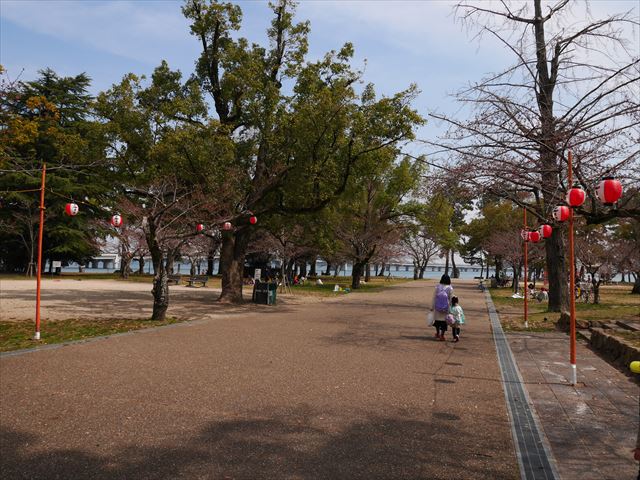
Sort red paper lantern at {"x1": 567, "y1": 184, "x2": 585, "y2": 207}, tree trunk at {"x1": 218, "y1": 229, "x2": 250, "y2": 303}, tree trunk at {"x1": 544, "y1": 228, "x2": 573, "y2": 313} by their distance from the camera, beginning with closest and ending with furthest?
red paper lantern at {"x1": 567, "y1": 184, "x2": 585, "y2": 207} < tree trunk at {"x1": 544, "y1": 228, "x2": 573, "y2": 313} < tree trunk at {"x1": 218, "y1": 229, "x2": 250, "y2": 303}

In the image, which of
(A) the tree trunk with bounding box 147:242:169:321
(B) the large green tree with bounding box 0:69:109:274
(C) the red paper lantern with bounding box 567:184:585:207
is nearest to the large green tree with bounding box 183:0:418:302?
(A) the tree trunk with bounding box 147:242:169:321

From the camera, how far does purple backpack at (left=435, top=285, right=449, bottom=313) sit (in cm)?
1045

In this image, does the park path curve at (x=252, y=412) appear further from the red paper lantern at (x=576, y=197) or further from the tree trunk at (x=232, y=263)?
the tree trunk at (x=232, y=263)

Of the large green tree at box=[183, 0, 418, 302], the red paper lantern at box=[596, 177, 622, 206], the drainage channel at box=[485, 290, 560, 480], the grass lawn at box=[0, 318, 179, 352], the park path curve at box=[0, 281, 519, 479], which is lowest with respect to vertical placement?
the grass lawn at box=[0, 318, 179, 352]

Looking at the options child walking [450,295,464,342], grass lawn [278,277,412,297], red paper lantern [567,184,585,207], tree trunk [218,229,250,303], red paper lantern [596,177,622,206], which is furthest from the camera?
grass lawn [278,277,412,297]

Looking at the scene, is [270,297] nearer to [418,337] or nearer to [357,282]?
[418,337]

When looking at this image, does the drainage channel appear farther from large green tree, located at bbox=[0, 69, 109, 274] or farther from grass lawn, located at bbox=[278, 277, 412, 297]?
large green tree, located at bbox=[0, 69, 109, 274]

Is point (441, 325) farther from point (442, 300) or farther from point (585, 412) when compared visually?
point (585, 412)

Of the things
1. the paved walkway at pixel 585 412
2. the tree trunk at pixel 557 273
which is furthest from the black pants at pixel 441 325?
the tree trunk at pixel 557 273

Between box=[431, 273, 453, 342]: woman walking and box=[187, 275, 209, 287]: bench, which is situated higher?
box=[431, 273, 453, 342]: woman walking

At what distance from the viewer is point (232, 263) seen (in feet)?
63.1

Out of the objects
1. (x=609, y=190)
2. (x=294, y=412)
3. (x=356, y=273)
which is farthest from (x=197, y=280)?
(x=609, y=190)

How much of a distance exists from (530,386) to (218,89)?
15.7 meters

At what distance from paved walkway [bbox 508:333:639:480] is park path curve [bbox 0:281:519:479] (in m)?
0.46
